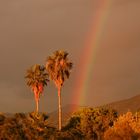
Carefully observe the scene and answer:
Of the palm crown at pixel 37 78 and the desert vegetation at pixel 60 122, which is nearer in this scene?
the desert vegetation at pixel 60 122

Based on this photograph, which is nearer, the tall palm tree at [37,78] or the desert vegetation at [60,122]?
the desert vegetation at [60,122]

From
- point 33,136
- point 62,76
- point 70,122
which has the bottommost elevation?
point 33,136

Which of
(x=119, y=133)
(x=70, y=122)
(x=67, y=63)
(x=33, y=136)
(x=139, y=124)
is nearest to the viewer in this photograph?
(x=33, y=136)

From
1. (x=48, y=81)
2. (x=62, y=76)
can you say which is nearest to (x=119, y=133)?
(x=62, y=76)

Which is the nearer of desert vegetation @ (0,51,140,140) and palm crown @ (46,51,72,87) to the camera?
desert vegetation @ (0,51,140,140)

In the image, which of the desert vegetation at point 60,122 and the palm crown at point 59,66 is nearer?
the desert vegetation at point 60,122

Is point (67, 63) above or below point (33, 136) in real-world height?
above

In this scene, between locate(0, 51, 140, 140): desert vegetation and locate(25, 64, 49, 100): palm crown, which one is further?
locate(25, 64, 49, 100): palm crown

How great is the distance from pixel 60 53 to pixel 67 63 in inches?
119

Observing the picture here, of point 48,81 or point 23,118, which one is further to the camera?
point 48,81

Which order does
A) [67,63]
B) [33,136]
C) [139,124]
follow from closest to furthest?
[33,136] < [139,124] < [67,63]

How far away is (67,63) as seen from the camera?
113 m

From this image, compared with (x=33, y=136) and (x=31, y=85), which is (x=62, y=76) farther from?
(x=33, y=136)

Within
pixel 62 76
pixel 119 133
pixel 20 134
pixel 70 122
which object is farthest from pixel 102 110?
pixel 20 134
